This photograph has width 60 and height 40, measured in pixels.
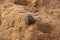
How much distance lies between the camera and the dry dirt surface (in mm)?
1407

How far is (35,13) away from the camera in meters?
1.61

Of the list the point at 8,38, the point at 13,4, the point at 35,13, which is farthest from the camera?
the point at 13,4

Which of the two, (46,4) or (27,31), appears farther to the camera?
(46,4)

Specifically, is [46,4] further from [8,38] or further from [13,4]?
[8,38]

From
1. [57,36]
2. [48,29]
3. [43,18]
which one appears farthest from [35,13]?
[57,36]

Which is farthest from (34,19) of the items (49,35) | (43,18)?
(49,35)

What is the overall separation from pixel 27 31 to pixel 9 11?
0.37 meters

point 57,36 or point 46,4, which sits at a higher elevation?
point 46,4

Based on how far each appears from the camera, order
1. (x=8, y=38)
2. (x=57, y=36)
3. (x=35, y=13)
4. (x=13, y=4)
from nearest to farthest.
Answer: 1. (x=57, y=36)
2. (x=8, y=38)
3. (x=35, y=13)
4. (x=13, y=4)

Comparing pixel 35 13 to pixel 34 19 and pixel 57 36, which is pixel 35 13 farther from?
pixel 57 36

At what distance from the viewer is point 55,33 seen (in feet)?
4.58

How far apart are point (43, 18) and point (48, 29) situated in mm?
137

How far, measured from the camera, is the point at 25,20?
1507mm

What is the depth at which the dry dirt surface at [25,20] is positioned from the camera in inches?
55.4
